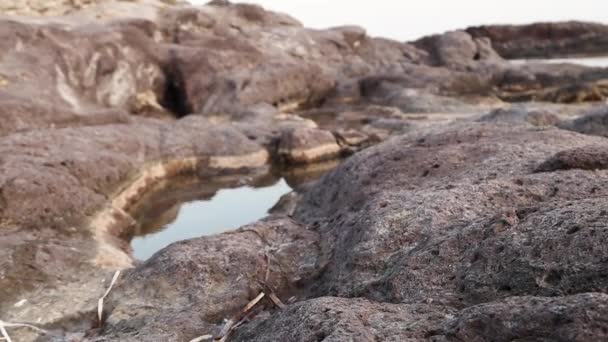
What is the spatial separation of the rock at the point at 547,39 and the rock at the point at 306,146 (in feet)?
171

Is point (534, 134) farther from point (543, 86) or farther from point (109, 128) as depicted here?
point (543, 86)

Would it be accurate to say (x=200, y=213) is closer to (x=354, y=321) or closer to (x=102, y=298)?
(x=102, y=298)

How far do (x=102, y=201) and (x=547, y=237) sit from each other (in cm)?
963

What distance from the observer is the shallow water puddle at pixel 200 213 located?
1226cm

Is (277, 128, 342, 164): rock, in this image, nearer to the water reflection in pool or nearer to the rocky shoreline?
the rocky shoreline

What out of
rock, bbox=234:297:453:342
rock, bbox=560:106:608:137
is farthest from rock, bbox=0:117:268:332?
rock, bbox=560:106:608:137

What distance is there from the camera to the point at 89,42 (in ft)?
82.2

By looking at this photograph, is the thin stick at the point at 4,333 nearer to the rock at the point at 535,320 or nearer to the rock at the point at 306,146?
the rock at the point at 535,320

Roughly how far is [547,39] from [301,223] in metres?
65.7

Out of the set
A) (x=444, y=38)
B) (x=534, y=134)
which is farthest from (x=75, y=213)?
(x=444, y=38)

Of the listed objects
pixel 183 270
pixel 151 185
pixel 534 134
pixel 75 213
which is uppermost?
pixel 534 134

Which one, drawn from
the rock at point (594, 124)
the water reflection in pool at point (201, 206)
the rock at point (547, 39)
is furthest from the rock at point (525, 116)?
the rock at point (547, 39)

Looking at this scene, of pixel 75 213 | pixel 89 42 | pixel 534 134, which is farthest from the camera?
pixel 89 42

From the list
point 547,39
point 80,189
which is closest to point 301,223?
point 80,189
